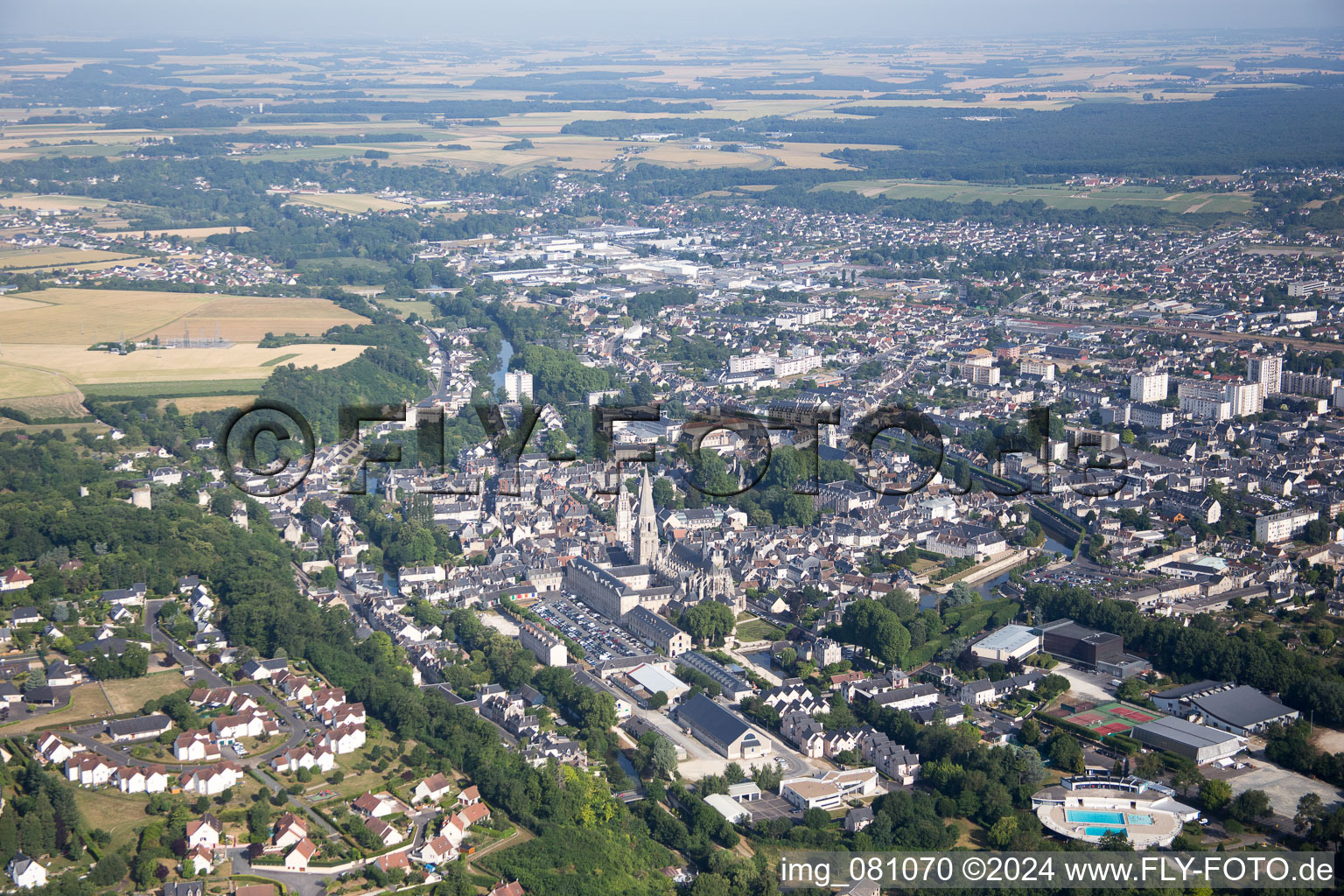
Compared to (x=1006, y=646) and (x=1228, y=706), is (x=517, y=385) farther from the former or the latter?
(x=1228, y=706)

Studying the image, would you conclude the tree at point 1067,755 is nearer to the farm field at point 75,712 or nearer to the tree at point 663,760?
the tree at point 663,760

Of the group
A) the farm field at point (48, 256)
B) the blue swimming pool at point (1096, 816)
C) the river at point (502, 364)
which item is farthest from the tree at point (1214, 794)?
the farm field at point (48, 256)

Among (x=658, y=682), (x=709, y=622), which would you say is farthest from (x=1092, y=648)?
(x=658, y=682)

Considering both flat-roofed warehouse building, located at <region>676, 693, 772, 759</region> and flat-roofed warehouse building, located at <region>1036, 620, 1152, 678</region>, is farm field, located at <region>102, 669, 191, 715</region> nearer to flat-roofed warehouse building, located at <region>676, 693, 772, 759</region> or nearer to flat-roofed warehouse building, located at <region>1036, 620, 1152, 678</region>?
flat-roofed warehouse building, located at <region>676, 693, 772, 759</region>

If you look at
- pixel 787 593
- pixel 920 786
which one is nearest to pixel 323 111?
pixel 787 593

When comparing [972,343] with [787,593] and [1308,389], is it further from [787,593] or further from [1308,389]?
[787,593]

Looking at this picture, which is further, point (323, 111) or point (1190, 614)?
point (323, 111)
